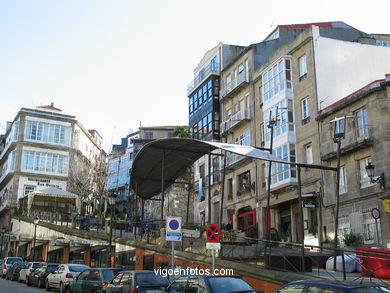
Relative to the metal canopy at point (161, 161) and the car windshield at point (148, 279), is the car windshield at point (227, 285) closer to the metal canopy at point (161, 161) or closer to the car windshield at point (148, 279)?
the car windshield at point (148, 279)

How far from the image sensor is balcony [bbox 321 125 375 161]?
26.0 m

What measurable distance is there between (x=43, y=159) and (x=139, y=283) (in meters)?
53.7

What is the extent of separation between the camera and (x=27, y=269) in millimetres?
30109

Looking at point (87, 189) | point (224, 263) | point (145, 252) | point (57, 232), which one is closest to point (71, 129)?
point (87, 189)

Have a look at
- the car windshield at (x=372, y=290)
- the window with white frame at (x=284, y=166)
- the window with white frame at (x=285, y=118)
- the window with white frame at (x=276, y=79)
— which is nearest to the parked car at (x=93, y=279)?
the car windshield at (x=372, y=290)

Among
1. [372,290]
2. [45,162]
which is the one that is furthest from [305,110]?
[45,162]

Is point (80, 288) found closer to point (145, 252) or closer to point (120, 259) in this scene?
point (145, 252)

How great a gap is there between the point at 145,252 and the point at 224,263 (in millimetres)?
6974

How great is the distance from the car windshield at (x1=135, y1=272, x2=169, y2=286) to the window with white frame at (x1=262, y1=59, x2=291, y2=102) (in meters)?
22.2

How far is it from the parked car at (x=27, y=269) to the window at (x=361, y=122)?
19.9m

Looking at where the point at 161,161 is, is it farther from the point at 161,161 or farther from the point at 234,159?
the point at 234,159

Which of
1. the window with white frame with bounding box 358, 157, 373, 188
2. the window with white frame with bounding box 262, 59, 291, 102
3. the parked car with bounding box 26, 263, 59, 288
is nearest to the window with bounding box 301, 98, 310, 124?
the window with white frame with bounding box 262, 59, 291, 102

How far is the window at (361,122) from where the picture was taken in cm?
2652

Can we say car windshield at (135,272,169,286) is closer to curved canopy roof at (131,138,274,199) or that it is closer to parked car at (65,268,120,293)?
parked car at (65,268,120,293)
